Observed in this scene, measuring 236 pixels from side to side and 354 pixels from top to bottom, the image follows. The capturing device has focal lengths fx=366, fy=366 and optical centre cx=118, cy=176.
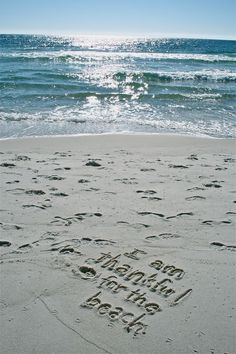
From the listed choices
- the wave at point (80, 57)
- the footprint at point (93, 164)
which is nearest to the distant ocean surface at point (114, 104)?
the footprint at point (93, 164)

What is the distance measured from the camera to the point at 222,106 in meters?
14.2

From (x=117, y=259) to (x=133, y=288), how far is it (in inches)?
18.5

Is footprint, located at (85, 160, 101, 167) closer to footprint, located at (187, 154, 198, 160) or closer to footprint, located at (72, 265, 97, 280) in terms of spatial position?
footprint, located at (187, 154, 198, 160)

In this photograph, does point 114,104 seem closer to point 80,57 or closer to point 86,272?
point 86,272

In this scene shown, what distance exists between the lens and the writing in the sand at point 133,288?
2816 millimetres

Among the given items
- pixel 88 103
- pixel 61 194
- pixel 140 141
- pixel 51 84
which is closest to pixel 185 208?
pixel 61 194

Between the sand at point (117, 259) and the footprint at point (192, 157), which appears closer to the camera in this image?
the sand at point (117, 259)

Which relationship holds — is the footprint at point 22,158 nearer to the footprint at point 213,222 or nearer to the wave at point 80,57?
the footprint at point 213,222

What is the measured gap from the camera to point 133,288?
10.3 feet

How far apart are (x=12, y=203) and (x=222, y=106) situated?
11.3 m

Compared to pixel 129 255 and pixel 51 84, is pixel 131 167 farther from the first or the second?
pixel 51 84

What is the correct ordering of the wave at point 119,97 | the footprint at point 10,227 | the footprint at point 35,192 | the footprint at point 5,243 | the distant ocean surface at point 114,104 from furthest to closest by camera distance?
the wave at point 119,97
the distant ocean surface at point 114,104
the footprint at point 35,192
the footprint at point 10,227
the footprint at point 5,243

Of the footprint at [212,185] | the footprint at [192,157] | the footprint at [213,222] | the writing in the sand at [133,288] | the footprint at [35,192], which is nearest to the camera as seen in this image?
the writing in the sand at [133,288]

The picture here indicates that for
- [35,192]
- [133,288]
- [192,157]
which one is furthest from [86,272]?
[192,157]
